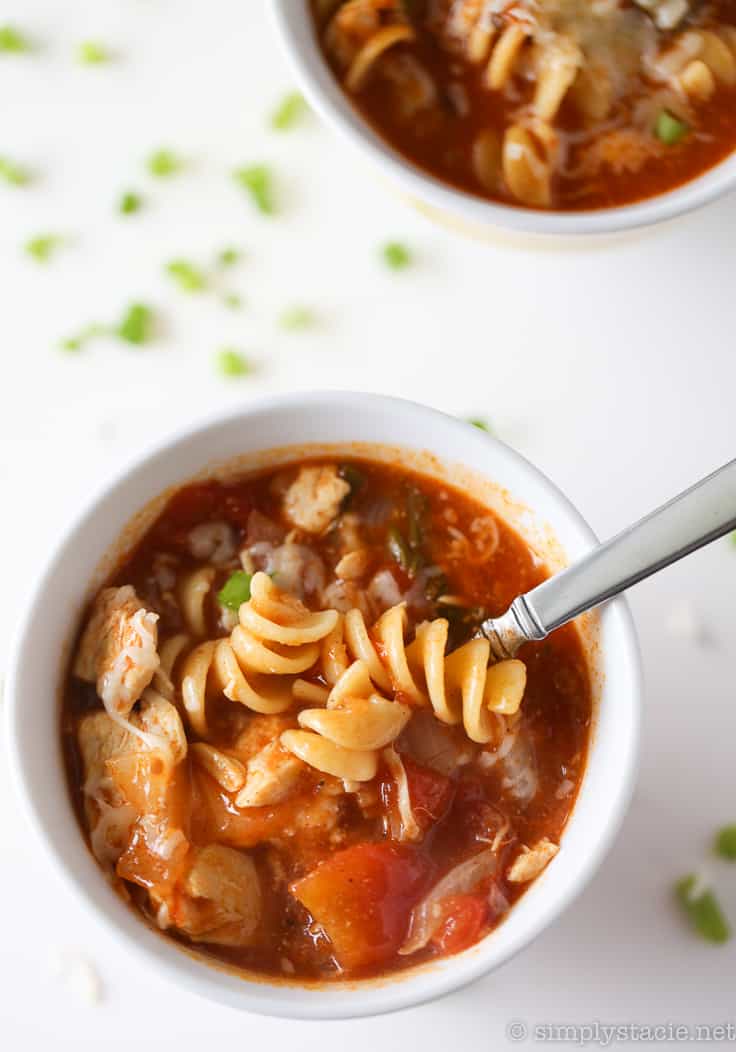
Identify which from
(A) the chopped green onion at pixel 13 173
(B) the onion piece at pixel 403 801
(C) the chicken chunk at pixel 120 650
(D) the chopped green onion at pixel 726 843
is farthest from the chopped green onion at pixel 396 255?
(D) the chopped green onion at pixel 726 843

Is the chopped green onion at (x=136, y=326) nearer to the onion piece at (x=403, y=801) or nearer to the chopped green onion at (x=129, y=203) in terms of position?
the chopped green onion at (x=129, y=203)

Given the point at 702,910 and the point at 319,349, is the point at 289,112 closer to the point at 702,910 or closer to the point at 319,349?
the point at 319,349

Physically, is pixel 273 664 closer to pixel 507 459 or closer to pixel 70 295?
pixel 507 459

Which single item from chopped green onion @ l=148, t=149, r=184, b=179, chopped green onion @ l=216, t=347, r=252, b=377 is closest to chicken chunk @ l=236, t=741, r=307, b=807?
chopped green onion @ l=216, t=347, r=252, b=377

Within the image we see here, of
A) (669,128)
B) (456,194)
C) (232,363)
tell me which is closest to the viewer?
(456,194)

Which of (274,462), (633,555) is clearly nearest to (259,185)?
(274,462)
